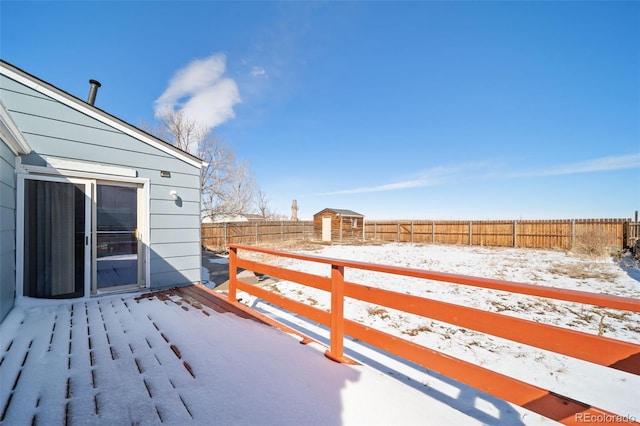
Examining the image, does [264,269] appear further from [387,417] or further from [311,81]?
[311,81]

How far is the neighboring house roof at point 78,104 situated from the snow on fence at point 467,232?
946 cm

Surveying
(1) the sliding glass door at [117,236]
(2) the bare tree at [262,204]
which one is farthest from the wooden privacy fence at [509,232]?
(1) the sliding glass door at [117,236]

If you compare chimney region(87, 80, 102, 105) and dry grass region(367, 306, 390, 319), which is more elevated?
chimney region(87, 80, 102, 105)

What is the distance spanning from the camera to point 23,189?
3.26 meters

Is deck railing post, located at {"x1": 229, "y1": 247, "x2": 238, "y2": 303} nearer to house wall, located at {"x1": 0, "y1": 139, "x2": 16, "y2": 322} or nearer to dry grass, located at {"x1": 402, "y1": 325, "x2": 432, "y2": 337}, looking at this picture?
house wall, located at {"x1": 0, "y1": 139, "x2": 16, "y2": 322}

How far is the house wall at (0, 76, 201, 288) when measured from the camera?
3.40m

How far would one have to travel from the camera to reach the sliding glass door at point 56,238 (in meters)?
3.41

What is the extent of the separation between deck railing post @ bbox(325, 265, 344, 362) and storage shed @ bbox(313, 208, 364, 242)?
14756mm

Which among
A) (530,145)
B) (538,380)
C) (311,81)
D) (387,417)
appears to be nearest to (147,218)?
(387,417)

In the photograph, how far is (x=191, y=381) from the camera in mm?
1673

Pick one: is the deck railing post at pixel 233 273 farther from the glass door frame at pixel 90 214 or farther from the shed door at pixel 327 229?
the shed door at pixel 327 229

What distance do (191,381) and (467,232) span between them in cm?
1702

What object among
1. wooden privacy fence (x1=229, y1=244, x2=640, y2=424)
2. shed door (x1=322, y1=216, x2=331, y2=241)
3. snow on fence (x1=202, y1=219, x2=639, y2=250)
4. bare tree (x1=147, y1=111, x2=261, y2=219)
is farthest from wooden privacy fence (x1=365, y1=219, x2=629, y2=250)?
wooden privacy fence (x1=229, y1=244, x2=640, y2=424)

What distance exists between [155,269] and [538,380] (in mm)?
5397
